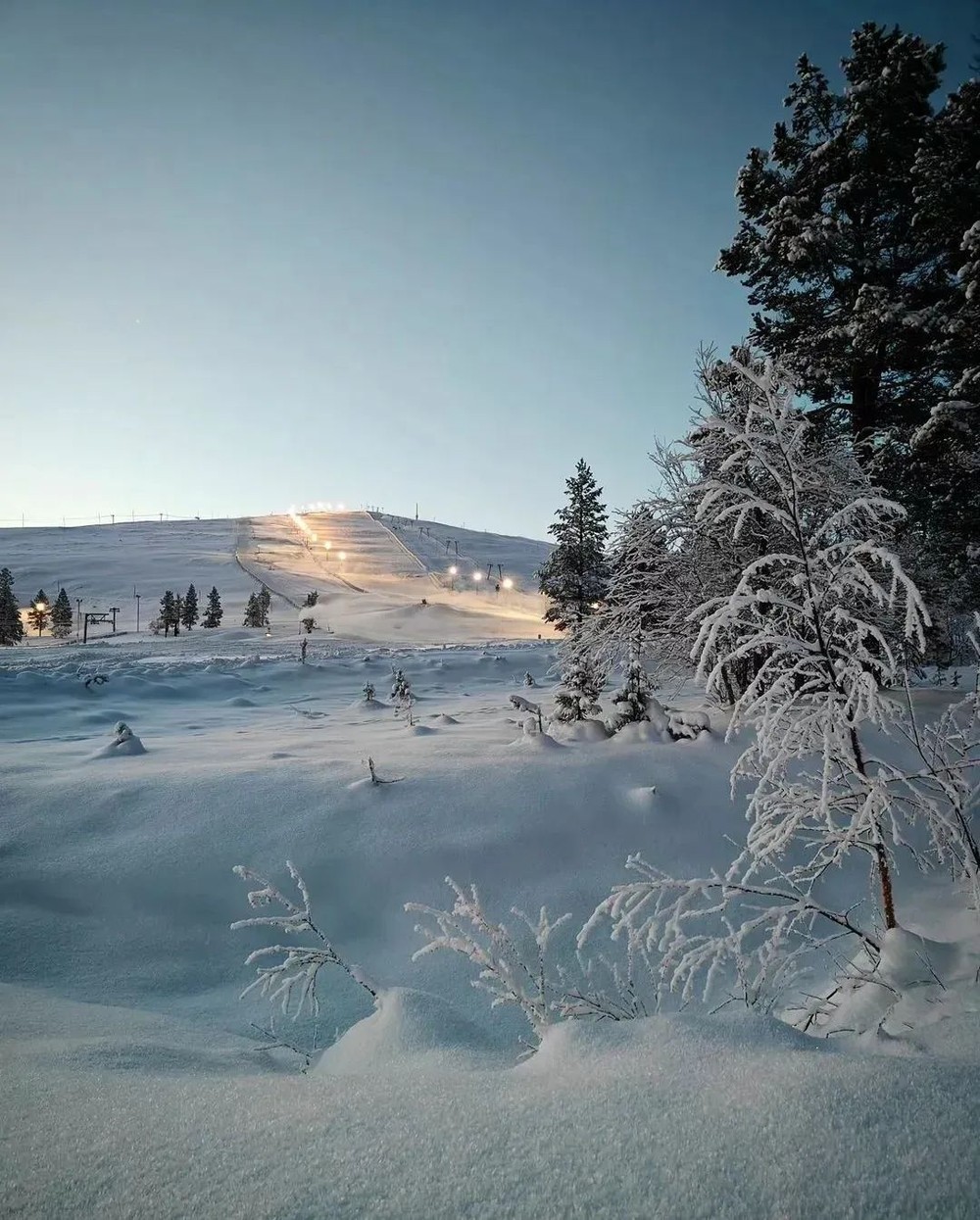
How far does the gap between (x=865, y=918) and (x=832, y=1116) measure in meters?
4.48

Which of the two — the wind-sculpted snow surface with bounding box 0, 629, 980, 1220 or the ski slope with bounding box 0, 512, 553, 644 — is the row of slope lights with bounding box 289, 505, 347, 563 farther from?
the wind-sculpted snow surface with bounding box 0, 629, 980, 1220

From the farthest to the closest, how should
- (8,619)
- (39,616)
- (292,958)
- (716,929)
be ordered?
(39,616), (8,619), (716,929), (292,958)

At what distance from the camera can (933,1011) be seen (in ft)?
7.57

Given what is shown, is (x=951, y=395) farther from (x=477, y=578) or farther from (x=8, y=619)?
(x=477, y=578)

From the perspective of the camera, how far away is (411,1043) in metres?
2.34

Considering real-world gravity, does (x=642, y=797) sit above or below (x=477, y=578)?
below

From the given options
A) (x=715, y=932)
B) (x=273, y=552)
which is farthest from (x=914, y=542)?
(x=273, y=552)

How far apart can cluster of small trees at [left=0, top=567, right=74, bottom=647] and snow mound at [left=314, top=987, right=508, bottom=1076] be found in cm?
6089

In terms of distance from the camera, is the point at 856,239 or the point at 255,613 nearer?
the point at 856,239

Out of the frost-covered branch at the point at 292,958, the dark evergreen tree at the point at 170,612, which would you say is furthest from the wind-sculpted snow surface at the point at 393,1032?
the dark evergreen tree at the point at 170,612

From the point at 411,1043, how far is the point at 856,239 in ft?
43.9

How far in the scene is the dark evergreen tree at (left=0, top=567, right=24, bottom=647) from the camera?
49.0 meters

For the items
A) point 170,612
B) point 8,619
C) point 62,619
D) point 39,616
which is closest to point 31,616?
point 39,616

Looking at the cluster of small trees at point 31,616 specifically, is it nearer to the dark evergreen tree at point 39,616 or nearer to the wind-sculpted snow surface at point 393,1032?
the dark evergreen tree at point 39,616
